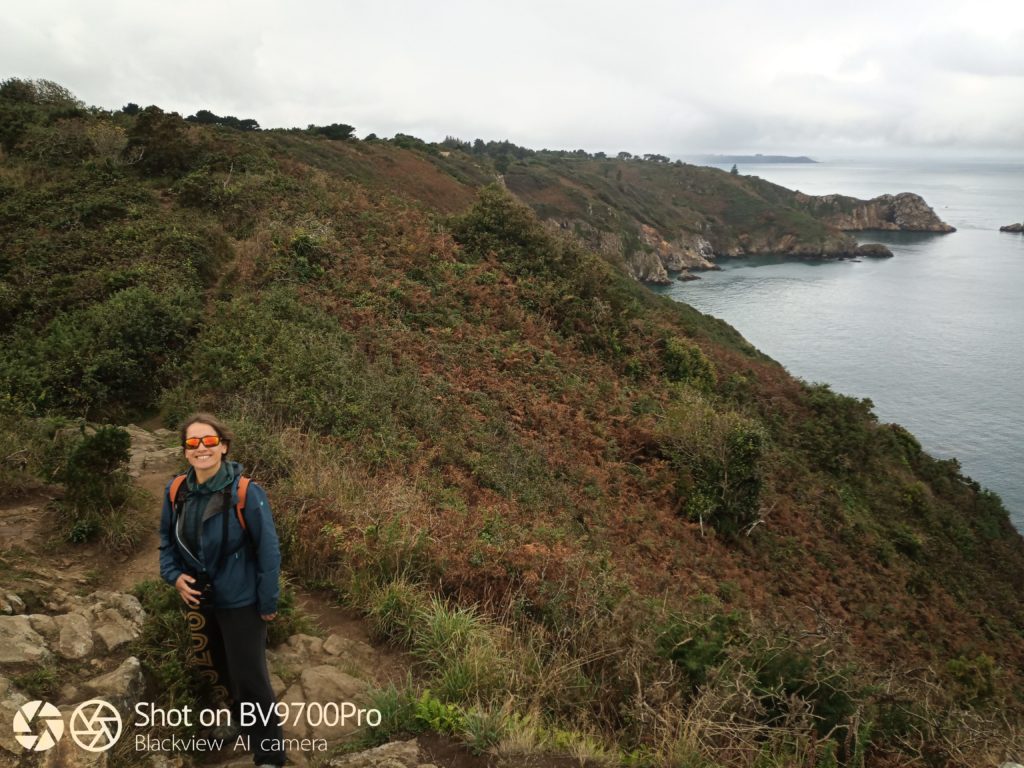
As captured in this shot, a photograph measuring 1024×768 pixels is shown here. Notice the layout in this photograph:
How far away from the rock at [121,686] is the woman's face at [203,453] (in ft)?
4.18

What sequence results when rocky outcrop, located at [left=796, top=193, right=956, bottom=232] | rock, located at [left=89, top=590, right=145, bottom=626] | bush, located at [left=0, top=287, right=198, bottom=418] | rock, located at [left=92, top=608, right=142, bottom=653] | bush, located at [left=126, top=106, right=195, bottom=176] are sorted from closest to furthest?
rock, located at [left=92, top=608, right=142, bottom=653] < rock, located at [left=89, top=590, right=145, bottom=626] < bush, located at [left=0, top=287, right=198, bottom=418] < bush, located at [left=126, top=106, right=195, bottom=176] < rocky outcrop, located at [left=796, top=193, right=956, bottom=232]

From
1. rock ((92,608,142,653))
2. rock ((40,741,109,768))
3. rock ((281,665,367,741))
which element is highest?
rock ((92,608,142,653))

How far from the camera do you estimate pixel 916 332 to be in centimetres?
5003

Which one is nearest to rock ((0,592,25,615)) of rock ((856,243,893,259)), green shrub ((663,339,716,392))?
green shrub ((663,339,716,392))

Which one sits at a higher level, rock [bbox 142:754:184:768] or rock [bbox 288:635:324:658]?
rock [bbox 142:754:184:768]

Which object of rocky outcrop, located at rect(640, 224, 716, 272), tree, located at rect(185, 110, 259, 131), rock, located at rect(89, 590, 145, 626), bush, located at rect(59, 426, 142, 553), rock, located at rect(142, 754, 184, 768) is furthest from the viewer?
rocky outcrop, located at rect(640, 224, 716, 272)

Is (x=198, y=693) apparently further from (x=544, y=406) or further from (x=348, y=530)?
(x=544, y=406)

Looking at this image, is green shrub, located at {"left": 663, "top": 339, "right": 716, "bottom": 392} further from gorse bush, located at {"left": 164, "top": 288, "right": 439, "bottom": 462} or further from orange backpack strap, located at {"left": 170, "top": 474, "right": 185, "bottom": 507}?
orange backpack strap, located at {"left": 170, "top": 474, "right": 185, "bottom": 507}

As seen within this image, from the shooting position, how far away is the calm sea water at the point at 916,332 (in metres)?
32.3

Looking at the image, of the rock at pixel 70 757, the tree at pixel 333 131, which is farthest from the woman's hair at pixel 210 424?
the tree at pixel 333 131

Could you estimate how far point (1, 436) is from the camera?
6102 millimetres

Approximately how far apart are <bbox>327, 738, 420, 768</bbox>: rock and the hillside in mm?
459

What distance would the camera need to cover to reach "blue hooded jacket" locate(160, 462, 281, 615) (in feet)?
10.7

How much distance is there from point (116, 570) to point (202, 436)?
2.52 meters
